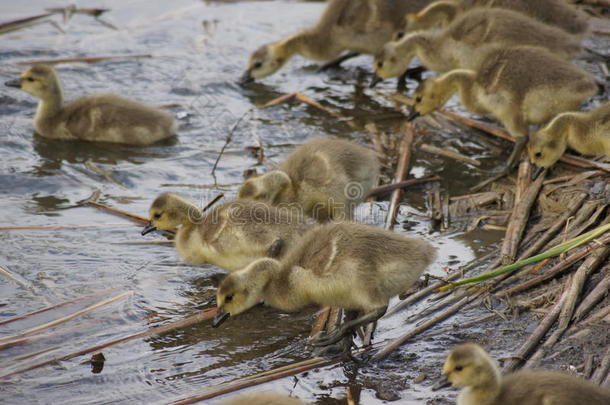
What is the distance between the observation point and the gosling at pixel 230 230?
14.6 feet

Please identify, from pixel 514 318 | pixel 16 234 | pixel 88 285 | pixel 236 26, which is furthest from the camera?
pixel 236 26

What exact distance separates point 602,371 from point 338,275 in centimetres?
122

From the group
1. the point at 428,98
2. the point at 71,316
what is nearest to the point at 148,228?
the point at 71,316

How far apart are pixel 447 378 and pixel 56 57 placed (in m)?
6.00

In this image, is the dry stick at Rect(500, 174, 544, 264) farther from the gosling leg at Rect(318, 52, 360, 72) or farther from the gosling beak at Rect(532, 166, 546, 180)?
the gosling leg at Rect(318, 52, 360, 72)

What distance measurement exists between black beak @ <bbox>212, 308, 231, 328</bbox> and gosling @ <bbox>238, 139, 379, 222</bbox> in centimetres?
116

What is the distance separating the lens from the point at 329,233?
4027mm

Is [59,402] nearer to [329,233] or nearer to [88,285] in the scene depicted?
[88,285]

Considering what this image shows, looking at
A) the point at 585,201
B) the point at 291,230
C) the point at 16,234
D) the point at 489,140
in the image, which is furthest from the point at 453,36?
the point at 16,234

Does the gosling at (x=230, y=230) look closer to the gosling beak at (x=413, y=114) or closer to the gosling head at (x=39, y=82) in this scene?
the gosling beak at (x=413, y=114)

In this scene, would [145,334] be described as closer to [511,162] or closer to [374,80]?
[511,162]

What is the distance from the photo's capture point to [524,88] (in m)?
5.85

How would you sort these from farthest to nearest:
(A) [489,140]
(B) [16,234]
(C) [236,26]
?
(C) [236,26] → (A) [489,140] → (B) [16,234]

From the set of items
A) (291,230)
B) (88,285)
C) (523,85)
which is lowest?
(88,285)
